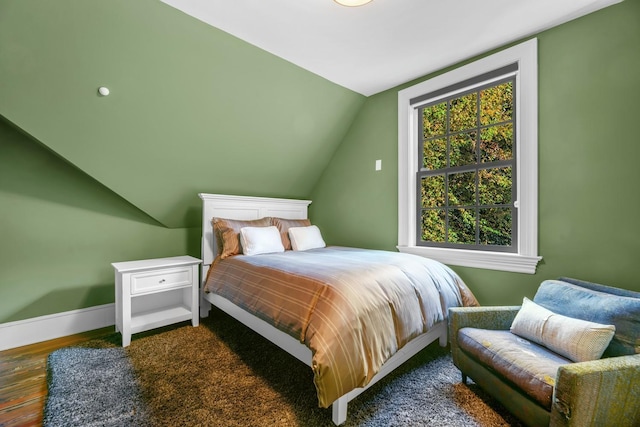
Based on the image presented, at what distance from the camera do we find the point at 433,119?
119 inches

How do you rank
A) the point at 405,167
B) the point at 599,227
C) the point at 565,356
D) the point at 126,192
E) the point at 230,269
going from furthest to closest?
1. the point at 405,167
2. the point at 126,192
3. the point at 230,269
4. the point at 599,227
5. the point at 565,356

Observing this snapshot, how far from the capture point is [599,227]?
6.28 feet

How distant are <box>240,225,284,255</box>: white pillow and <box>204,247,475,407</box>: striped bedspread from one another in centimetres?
38

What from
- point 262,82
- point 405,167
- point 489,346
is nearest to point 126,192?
point 262,82

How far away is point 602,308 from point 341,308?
134 cm

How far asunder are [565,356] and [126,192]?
11.3 feet

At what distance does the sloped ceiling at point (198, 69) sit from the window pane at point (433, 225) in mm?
1439

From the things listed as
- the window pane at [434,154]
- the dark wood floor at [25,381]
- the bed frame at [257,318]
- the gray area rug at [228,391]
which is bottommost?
the dark wood floor at [25,381]

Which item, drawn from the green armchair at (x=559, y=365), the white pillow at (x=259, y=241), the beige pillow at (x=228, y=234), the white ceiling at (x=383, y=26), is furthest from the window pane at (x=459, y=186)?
the beige pillow at (x=228, y=234)

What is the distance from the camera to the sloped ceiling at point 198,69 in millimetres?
1827

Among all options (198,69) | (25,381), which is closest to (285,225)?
(198,69)

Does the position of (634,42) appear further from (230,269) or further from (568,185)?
(230,269)

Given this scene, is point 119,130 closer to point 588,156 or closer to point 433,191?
point 433,191

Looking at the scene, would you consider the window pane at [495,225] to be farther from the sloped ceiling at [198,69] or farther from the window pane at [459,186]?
the sloped ceiling at [198,69]
